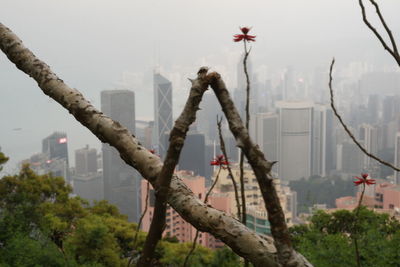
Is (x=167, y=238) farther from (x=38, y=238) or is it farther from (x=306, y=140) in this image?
(x=306, y=140)

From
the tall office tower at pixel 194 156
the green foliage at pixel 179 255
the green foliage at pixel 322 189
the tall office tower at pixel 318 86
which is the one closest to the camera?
the green foliage at pixel 179 255

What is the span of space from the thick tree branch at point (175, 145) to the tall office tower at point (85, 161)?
10.5 meters

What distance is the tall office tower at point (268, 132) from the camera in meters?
10.7

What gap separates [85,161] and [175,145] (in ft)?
35.2

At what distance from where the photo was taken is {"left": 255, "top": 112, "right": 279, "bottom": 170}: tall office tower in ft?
35.1

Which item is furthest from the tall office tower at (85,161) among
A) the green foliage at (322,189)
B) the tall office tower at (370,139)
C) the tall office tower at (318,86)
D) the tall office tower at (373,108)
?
the tall office tower at (373,108)

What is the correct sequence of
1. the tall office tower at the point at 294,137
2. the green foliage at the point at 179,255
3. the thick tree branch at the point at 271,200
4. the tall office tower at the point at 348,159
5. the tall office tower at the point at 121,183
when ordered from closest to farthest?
the thick tree branch at the point at 271,200
the green foliage at the point at 179,255
the tall office tower at the point at 121,183
the tall office tower at the point at 294,137
the tall office tower at the point at 348,159

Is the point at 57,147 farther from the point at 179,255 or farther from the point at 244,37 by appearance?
the point at 244,37

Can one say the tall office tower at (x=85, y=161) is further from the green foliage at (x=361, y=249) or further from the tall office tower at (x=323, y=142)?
the green foliage at (x=361, y=249)

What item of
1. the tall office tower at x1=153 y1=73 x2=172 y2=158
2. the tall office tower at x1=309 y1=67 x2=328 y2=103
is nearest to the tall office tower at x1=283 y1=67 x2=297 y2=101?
the tall office tower at x1=309 y1=67 x2=328 y2=103

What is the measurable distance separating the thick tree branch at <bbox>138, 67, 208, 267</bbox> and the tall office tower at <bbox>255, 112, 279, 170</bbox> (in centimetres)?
1019

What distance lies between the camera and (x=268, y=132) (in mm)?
11344

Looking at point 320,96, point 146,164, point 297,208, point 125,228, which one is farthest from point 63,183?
point 320,96

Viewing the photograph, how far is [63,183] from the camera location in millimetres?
3834
